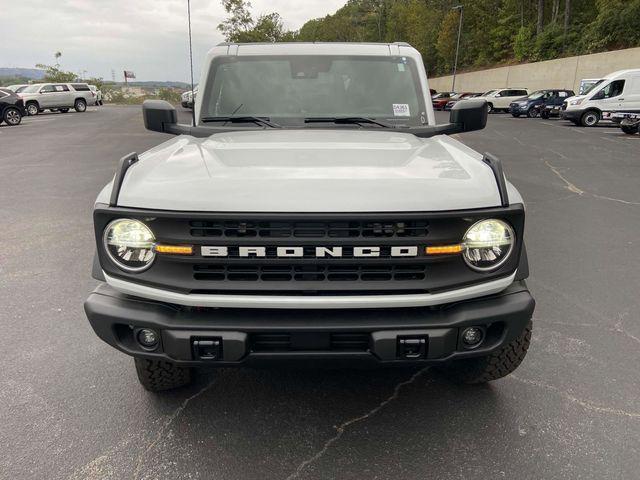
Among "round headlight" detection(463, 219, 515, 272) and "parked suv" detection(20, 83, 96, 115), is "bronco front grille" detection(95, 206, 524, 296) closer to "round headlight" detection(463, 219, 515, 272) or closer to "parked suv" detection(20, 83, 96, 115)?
"round headlight" detection(463, 219, 515, 272)

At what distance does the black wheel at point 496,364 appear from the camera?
2658 mm

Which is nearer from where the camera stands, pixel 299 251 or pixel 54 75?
pixel 299 251

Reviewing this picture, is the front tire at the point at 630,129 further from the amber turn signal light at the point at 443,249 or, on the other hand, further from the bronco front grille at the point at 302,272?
the bronco front grille at the point at 302,272

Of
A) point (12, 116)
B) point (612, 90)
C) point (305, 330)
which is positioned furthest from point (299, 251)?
point (12, 116)

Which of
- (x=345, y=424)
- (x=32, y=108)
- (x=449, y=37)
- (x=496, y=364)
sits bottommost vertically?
(x=345, y=424)

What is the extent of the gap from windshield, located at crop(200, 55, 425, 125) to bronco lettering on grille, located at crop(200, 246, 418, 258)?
1555 mm

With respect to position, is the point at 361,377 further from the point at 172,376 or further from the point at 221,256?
the point at 221,256

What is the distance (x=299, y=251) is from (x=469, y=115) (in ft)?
6.06

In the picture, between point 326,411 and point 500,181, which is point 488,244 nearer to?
point 500,181

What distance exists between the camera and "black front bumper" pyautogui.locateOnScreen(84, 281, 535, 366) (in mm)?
2090

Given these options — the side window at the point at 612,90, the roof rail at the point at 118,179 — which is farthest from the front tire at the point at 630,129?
the roof rail at the point at 118,179

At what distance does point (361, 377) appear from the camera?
10.0ft

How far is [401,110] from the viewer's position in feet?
11.6

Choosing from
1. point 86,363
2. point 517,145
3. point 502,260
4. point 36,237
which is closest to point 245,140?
point 502,260
